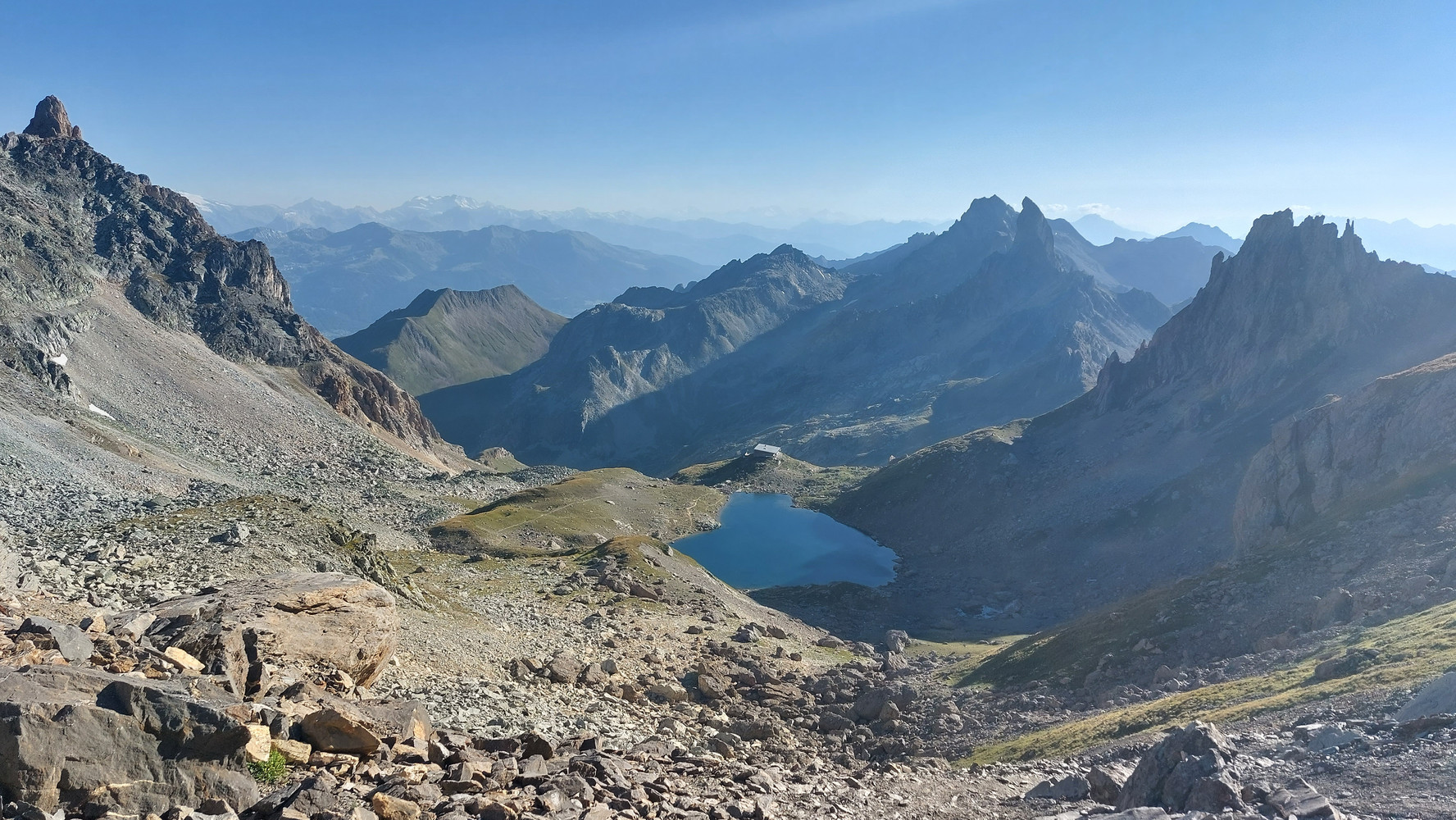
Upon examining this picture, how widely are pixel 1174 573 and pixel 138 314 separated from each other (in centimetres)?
14619

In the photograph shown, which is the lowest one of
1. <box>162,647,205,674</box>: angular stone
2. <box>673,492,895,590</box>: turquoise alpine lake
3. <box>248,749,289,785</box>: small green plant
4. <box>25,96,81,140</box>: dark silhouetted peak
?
<box>673,492,895,590</box>: turquoise alpine lake

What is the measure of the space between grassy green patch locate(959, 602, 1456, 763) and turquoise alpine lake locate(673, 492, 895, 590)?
76.7m

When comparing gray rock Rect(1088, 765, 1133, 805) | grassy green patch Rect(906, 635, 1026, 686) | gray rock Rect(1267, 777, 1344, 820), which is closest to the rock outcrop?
gray rock Rect(1267, 777, 1344, 820)

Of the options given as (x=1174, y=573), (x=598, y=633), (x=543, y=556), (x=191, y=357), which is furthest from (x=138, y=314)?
(x=1174, y=573)

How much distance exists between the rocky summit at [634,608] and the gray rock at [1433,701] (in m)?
0.24

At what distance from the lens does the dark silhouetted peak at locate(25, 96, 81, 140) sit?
477 feet

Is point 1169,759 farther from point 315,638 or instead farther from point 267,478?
point 267,478

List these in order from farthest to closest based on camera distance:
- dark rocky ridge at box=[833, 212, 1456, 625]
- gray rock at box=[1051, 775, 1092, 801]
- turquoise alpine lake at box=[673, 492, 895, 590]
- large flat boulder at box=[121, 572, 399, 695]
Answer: turquoise alpine lake at box=[673, 492, 895, 590] < dark rocky ridge at box=[833, 212, 1456, 625] < gray rock at box=[1051, 775, 1092, 801] < large flat boulder at box=[121, 572, 399, 695]

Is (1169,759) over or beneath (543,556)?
over

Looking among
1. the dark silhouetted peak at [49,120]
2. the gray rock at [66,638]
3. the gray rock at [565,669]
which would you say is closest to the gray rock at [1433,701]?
the gray rock at [565,669]

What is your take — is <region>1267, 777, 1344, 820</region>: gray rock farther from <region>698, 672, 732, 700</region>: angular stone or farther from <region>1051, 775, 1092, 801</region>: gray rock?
<region>698, 672, 732, 700</region>: angular stone

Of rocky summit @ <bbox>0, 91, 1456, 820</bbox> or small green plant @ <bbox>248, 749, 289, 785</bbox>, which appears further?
rocky summit @ <bbox>0, 91, 1456, 820</bbox>

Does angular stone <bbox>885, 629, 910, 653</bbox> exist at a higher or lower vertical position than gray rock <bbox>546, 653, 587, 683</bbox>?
lower

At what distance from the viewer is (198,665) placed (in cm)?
1995
